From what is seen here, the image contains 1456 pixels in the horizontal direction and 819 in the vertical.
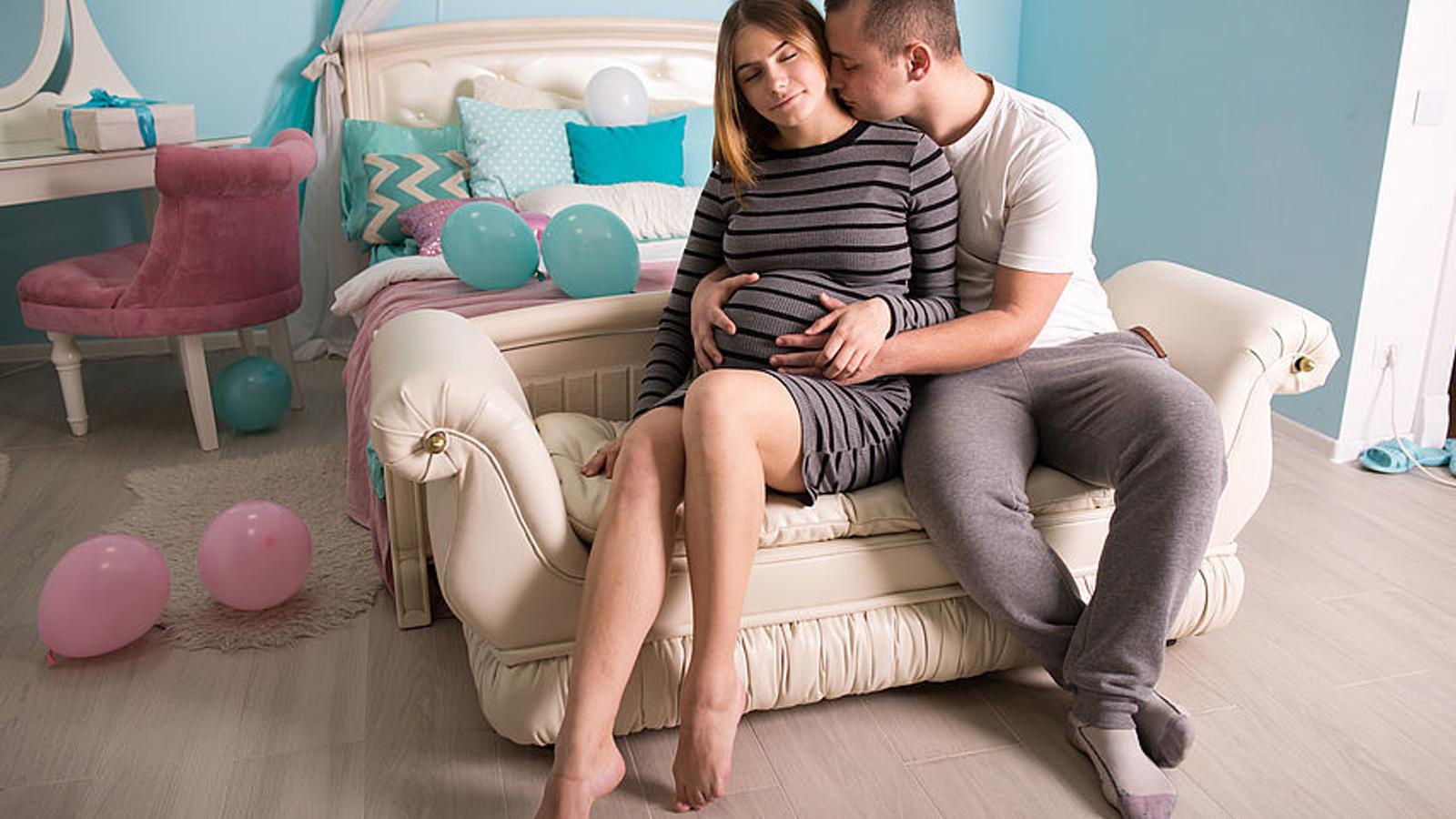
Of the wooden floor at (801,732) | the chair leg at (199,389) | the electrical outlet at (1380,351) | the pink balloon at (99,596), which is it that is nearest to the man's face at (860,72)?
the wooden floor at (801,732)

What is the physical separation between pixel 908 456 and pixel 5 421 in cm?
286

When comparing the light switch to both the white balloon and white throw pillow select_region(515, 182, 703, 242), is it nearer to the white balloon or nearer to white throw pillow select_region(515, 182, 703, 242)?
white throw pillow select_region(515, 182, 703, 242)

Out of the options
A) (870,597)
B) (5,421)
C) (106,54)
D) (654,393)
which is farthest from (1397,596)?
(106,54)

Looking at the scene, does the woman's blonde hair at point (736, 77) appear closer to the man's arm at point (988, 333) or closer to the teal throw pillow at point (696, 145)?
the man's arm at point (988, 333)

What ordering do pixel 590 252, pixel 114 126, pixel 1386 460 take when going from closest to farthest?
1. pixel 590 252
2. pixel 1386 460
3. pixel 114 126

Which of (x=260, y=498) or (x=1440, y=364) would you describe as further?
(x=1440, y=364)

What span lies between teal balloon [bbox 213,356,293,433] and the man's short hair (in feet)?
6.66

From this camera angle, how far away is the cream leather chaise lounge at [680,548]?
1687 millimetres

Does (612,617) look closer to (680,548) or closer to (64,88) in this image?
(680,548)

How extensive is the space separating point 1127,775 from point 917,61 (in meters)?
1.14

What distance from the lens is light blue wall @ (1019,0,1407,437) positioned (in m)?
3.01

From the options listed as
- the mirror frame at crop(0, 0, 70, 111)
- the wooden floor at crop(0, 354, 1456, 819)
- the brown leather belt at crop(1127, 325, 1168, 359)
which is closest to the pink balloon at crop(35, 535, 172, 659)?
the wooden floor at crop(0, 354, 1456, 819)

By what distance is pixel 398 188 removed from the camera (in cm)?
349

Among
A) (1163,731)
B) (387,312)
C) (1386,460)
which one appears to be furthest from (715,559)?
(1386,460)
